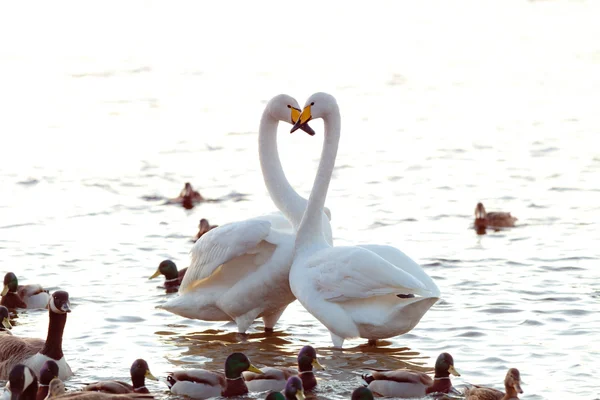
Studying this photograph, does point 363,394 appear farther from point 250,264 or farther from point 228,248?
point 250,264

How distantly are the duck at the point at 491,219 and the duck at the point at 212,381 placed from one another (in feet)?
20.4

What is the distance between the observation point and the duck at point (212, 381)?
958 cm

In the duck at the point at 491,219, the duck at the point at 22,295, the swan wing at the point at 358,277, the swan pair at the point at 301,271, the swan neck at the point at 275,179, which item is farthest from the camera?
the duck at the point at 491,219

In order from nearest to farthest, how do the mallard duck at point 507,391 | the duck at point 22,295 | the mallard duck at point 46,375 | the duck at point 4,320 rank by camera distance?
the mallard duck at point 507,391
the mallard duck at point 46,375
the duck at point 4,320
the duck at point 22,295

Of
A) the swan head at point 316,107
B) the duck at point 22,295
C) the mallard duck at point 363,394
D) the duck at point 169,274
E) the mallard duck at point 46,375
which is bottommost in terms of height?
the mallard duck at point 46,375

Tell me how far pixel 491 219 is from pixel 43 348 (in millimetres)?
6939

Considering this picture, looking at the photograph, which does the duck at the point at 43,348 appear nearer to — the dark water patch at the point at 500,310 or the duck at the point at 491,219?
the dark water patch at the point at 500,310

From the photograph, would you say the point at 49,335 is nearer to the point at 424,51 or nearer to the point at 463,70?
the point at 463,70

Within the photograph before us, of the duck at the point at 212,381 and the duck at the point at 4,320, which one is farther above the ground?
the duck at the point at 4,320

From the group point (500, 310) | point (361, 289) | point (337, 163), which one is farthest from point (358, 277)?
point (337, 163)

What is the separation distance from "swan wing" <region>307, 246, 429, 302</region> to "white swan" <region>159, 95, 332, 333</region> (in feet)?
2.02

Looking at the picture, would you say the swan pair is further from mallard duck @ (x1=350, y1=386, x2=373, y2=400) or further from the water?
mallard duck @ (x1=350, y1=386, x2=373, y2=400)

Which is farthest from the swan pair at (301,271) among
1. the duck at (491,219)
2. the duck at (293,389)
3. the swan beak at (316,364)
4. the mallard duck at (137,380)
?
the duck at (491,219)

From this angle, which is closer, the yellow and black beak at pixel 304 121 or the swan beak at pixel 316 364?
the swan beak at pixel 316 364
